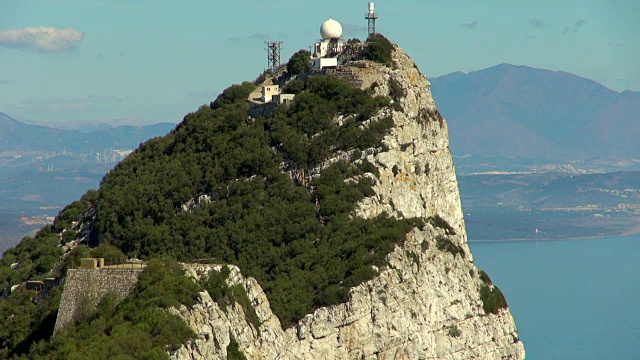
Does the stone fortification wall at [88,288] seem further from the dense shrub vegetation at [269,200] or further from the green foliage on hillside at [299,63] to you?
the green foliage on hillside at [299,63]

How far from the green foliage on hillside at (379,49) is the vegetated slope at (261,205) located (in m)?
3.14

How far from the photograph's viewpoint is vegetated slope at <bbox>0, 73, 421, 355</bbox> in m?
74.9

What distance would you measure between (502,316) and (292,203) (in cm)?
1282

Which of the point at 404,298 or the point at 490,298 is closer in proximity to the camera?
the point at 404,298

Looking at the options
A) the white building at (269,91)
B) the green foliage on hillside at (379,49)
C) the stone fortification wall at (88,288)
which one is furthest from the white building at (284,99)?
the stone fortification wall at (88,288)

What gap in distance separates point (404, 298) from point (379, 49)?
20.1 metres

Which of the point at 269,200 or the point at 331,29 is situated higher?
the point at 331,29

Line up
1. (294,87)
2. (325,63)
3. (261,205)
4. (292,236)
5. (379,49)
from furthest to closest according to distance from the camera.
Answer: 1. (325,63)
2. (294,87)
3. (379,49)
4. (261,205)
5. (292,236)

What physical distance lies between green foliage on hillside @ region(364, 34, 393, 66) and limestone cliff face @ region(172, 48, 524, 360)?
652 millimetres

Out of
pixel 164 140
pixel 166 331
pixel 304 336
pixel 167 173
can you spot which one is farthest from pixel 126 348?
pixel 164 140

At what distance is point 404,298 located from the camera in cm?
7350

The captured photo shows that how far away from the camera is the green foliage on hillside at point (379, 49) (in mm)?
88438

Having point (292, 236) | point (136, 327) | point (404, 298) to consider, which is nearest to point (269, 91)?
point (292, 236)

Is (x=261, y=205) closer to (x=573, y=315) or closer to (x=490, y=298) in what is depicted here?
(x=490, y=298)
